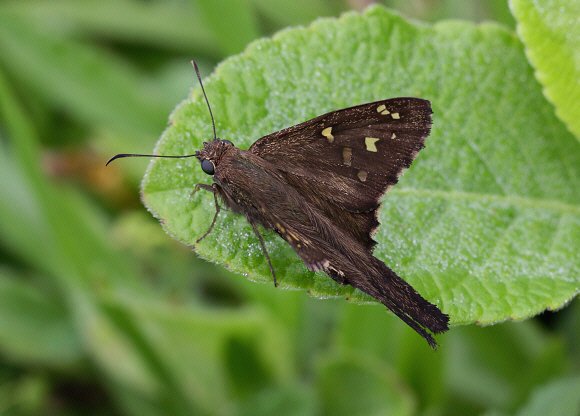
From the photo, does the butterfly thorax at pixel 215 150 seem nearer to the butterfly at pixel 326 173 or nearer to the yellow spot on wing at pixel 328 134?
the butterfly at pixel 326 173

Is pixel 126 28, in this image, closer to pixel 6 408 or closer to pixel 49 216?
pixel 49 216

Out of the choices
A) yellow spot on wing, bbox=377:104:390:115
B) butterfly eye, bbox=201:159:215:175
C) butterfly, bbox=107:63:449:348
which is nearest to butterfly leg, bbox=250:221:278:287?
butterfly, bbox=107:63:449:348

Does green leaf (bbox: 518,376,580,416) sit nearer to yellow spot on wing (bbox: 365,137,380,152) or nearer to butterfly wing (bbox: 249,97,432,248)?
butterfly wing (bbox: 249,97,432,248)

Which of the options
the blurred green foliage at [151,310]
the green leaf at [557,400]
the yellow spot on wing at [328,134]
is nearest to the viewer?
the yellow spot on wing at [328,134]

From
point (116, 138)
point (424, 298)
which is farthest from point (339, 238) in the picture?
point (116, 138)

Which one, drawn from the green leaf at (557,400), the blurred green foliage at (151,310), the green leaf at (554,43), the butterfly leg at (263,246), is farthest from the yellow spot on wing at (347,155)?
the green leaf at (557,400)

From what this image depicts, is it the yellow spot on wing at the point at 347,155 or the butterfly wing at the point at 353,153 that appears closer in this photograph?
the butterfly wing at the point at 353,153

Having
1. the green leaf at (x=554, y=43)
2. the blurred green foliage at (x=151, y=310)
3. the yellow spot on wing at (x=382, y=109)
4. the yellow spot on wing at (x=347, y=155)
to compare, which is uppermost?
the green leaf at (x=554, y=43)
